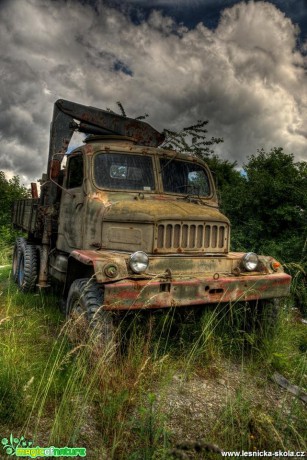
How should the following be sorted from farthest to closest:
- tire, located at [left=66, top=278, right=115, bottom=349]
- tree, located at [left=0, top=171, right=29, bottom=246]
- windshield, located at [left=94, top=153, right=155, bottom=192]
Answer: tree, located at [left=0, top=171, right=29, bottom=246]
windshield, located at [left=94, top=153, right=155, bottom=192]
tire, located at [left=66, top=278, right=115, bottom=349]

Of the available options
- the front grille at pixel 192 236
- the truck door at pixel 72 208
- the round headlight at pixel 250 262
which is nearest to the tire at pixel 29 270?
the truck door at pixel 72 208

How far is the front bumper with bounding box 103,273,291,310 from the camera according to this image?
10.7ft

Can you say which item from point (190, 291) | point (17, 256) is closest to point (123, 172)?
point (190, 291)

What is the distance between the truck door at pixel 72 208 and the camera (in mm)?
4892

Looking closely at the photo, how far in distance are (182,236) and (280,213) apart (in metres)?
5.32

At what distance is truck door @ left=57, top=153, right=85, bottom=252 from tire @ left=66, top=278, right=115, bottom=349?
3.68 ft

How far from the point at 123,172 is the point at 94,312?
6.77 feet

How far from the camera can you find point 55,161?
5570 millimetres

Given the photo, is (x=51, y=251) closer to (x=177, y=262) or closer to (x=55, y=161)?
(x=55, y=161)

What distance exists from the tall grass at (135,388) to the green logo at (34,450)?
6 centimetres

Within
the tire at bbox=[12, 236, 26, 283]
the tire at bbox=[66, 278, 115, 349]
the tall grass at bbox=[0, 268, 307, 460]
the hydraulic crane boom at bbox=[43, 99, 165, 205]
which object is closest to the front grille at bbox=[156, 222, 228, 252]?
the tall grass at bbox=[0, 268, 307, 460]

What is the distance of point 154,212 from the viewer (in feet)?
12.8

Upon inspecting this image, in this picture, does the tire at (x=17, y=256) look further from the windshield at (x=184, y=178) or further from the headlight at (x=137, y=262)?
the headlight at (x=137, y=262)

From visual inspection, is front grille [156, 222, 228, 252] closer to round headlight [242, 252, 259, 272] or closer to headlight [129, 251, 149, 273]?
round headlight [242, 252, 259, 272]
